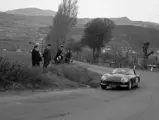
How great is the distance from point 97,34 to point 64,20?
28765mm

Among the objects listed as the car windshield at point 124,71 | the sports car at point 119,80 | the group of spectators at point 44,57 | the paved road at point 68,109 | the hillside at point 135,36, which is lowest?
the hillside at point 135,36

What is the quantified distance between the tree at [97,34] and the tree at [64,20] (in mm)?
25226

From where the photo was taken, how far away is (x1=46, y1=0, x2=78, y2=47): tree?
5458 centimetres

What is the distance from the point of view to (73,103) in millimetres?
11383

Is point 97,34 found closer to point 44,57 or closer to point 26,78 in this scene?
point 44,57

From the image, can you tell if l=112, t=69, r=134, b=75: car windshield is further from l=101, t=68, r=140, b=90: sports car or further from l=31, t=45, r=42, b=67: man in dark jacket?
l=31, t=45, r=42, b=67: man in dark jacket

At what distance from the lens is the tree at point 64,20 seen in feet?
179

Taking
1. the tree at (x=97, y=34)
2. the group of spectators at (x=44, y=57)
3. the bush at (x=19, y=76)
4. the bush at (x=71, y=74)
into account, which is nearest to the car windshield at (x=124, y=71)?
the bush at (x=71, y=74)

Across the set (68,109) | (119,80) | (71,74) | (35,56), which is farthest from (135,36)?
(68,109)

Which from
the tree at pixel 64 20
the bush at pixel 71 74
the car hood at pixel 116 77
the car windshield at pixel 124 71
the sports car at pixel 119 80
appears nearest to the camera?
the sports car at pixel 119 80

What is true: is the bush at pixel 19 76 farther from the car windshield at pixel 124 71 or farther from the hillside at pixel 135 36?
the hillside at pixel 135 36

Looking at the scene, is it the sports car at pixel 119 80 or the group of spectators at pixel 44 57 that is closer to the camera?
the group of spectators at pixel 44 57

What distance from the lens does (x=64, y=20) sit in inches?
2197

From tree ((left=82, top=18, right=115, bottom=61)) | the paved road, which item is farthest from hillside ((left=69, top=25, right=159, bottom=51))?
the paved road
